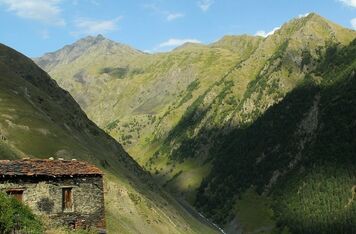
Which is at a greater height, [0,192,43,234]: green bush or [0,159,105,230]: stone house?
[0,159,105,230]: stone house

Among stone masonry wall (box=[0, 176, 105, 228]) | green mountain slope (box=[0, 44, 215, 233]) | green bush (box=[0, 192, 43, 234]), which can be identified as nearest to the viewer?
green bush (box=[0, 192, 43, 234])

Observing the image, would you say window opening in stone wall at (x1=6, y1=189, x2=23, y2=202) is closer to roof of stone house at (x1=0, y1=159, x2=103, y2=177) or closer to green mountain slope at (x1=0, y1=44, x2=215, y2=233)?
roof of stone house at (x1=0, y1=159, x2=103, y2=177)

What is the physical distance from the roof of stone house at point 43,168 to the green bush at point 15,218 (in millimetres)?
4922

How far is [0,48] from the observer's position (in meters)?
147

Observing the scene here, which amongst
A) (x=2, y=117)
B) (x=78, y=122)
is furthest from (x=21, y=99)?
(x=78, y=122)

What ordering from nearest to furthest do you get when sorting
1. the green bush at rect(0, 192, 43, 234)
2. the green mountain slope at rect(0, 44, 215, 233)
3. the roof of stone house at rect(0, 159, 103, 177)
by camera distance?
1. the green bush at rect(0, 192, 43, 234)
2. the roof of stone house at rect(0, 159, 103, 177)
3. the green mountain slope at rect(0, 44, 215, 233)

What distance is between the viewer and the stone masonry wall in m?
39.8

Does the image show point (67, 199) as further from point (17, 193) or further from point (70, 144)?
point (70, 144)

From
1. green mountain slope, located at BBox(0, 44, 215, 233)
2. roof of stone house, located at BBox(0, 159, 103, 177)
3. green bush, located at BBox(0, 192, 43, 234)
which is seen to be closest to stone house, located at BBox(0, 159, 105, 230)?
roof of stone house, located at BBox(0, 159, 103, 177)

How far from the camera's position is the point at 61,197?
4122 centimetres

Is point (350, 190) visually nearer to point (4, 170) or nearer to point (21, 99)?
point (21, 99)

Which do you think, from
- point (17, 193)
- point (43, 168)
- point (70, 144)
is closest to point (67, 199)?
point (43, 168)

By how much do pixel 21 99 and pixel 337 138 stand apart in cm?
12262

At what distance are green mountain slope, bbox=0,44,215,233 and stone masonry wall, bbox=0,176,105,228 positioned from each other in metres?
29.8
